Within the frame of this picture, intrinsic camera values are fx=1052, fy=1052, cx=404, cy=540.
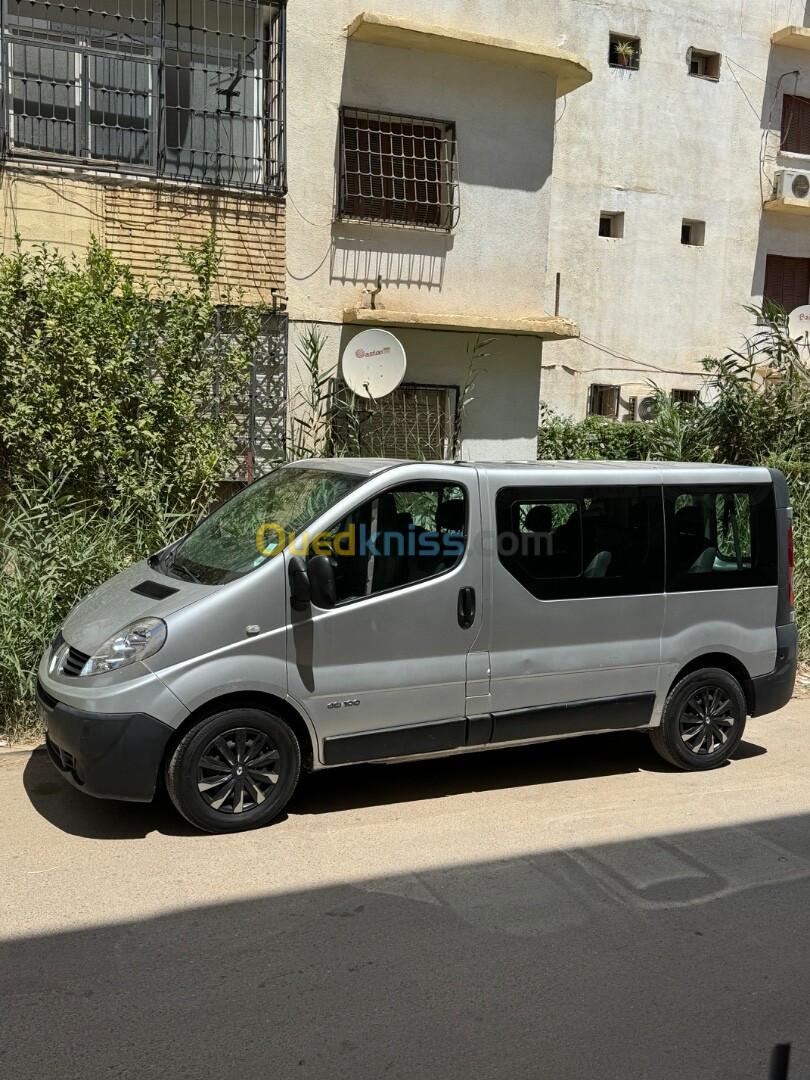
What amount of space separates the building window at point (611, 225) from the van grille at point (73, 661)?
48.8ft

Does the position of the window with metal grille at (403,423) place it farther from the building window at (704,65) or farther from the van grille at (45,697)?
the building window at (704,65)

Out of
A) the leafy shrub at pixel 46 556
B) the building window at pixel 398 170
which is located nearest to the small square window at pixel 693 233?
the building window at pixel 398 170

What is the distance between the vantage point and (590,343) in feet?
58.7

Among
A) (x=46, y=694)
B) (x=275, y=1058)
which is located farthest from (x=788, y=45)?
(x=275, y=1058)

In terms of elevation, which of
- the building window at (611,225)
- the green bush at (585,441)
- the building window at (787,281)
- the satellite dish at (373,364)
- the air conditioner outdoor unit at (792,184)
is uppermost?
the air conditioner outdoor unit at (792,184)

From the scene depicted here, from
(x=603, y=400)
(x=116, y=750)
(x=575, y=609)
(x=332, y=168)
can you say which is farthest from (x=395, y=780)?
(x=603, y=400)

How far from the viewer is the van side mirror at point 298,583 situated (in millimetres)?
5227

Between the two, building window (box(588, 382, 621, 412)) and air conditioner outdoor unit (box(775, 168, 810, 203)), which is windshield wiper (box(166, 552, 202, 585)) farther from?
air conditioner outdoor unit (box(775, 168, 810, 203))

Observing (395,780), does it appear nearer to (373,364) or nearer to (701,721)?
(701,721)

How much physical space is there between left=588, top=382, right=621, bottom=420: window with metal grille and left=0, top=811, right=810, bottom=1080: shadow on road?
44.6ft

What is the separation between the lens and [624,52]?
58.6 ft

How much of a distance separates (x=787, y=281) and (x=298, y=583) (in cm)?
1703

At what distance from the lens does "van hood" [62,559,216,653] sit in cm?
527

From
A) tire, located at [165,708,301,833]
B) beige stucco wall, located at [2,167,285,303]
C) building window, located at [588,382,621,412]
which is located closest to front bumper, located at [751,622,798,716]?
tire, located at [165,708,301,833]
